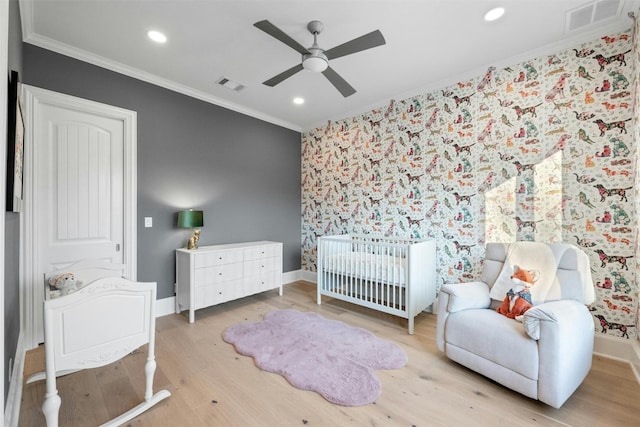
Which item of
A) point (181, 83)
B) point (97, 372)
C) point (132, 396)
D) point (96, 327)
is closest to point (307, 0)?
point (181, 83)

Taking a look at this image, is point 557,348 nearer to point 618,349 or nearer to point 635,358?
point 635,358

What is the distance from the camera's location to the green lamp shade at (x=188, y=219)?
323 cm

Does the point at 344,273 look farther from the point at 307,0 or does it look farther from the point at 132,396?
the point at 307,0

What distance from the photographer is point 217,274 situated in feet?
11.0

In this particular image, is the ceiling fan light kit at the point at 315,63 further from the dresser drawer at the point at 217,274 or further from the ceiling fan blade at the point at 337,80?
the dresser drawer at the point at 217,274

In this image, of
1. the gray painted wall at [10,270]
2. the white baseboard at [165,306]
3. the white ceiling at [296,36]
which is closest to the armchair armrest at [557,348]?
the white ceiling at [296,36]

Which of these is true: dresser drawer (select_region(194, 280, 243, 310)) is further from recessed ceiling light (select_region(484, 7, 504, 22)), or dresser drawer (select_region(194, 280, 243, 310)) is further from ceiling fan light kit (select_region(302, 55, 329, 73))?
recessed ceiling light (select_region(484, 7, 504, 22))

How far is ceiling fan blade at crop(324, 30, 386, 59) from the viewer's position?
6.38ft

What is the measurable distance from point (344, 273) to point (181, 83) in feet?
9.60

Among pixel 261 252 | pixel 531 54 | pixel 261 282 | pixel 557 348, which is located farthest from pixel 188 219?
pixel 531 54

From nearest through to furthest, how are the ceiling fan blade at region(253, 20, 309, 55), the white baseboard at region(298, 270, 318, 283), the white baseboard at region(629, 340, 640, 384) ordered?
the ceiling fan blade at region(253, 20, 309, 55)
the white baseboard at region(629, 340, 640, 384)
the white baseboard at region(298, 270, 318, 283)

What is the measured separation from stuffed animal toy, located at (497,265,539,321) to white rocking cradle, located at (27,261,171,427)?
2464mm

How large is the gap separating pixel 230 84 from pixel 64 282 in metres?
2.49

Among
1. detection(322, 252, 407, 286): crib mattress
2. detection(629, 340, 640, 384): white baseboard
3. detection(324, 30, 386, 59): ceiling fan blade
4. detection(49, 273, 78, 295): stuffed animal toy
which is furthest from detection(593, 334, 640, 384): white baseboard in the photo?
detection(49, 273, 78, 295): stuffed animal toy
